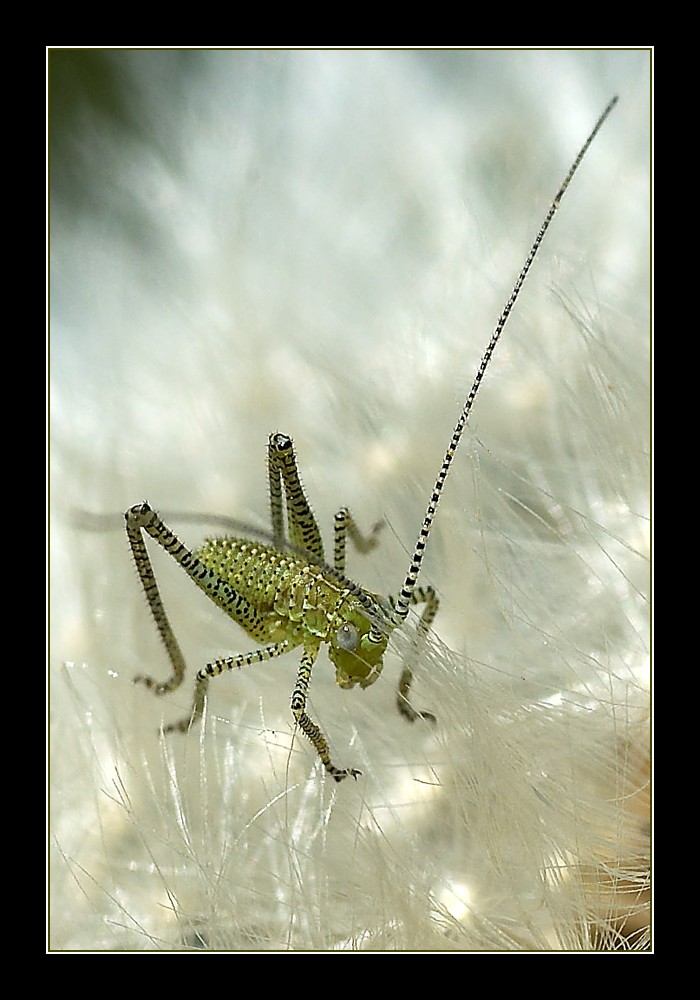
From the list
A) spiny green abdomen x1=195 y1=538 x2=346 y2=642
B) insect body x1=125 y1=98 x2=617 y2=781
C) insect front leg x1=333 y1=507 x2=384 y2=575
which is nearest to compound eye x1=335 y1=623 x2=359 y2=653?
insect body x1=125 y1=98 x2=617 y2=781

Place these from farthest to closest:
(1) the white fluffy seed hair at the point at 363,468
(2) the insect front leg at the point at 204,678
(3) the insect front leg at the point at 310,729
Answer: (2) the insect front leg at the point at 204,678
(3) the insect front leg at the point at 310,729
(1) the white fluffy seed hair at the point at 363,468

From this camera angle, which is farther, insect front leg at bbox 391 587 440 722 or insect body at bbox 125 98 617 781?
insect body at bbox 125 98 617 781

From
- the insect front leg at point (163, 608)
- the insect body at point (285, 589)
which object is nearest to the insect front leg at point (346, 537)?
the insect body at point (285, 589)

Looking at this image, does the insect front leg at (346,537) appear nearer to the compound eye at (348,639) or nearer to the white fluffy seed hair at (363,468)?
the white fluffy seed hair at (363,468)

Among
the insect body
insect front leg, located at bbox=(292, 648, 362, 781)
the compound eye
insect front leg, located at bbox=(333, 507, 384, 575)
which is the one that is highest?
insect front leg, located at bbox=(333, 507, 384, 575)

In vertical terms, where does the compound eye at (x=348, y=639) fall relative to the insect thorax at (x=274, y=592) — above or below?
below

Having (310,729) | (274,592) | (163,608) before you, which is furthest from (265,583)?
(310,729)

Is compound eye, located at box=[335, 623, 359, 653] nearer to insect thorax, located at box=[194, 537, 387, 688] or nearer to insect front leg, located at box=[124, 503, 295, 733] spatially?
insect thorax, located at box=[194, 537, 387, 688]

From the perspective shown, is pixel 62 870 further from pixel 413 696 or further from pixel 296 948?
pixel 413 696
